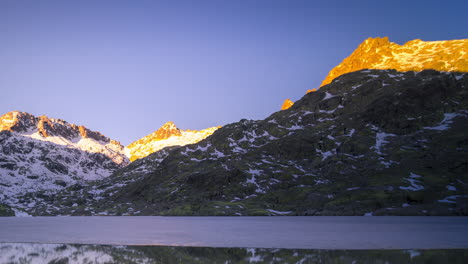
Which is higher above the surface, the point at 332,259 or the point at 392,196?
the point at 392,196

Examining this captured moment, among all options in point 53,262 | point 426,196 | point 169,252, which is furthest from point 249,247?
point 426,196

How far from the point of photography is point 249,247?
5103cm

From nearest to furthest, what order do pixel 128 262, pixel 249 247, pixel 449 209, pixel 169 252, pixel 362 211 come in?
pixel 128 262 < pixel 169 252 < pixel 249 247 < pixel 449 209 < pixel 362 211

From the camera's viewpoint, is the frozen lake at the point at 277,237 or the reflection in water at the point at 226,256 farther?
the frozen lake at the point at 277,237

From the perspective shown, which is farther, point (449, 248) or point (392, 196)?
point (392, 196)

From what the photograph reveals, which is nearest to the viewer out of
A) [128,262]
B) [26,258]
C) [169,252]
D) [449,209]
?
[128,262]

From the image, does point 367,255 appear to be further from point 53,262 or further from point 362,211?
point 362,211

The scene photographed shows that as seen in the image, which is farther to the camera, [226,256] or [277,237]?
[277,237]

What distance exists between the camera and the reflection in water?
125 ft

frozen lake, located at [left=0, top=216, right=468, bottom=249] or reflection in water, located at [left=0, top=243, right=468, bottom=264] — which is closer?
reflection in water, located at [left=0, top=243, right=468, bottom=264]

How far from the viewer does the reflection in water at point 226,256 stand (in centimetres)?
3806

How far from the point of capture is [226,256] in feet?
138

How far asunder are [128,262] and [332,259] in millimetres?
19036

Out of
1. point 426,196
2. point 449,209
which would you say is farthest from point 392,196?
point 449,209
